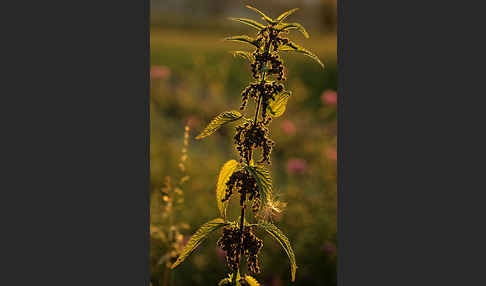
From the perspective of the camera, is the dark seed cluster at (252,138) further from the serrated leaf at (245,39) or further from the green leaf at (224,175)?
the serrated leaf at (245,39)

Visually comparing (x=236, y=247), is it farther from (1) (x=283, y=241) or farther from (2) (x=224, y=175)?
(2) (x=224, y=175)

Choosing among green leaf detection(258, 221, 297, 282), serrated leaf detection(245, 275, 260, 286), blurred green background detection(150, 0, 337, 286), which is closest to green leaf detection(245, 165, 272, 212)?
green leaf detection(258, 221, 297, 282)

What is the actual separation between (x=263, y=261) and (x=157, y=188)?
1.53 m

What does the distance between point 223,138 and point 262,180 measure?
4.80 m

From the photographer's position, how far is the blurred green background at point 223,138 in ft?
13.2

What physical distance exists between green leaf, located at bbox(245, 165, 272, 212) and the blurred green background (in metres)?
0.35

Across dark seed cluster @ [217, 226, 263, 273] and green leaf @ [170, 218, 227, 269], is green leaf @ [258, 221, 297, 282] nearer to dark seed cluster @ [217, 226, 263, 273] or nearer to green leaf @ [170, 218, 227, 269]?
dark seed cluster @ [217, 226, 263, 273]

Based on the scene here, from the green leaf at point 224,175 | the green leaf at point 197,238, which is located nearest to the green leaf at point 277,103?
the green leaf at point 224,175

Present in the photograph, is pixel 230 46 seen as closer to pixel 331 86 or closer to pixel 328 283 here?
pixel 331 86

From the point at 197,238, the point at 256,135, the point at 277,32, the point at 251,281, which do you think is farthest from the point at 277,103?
the point at 251,281

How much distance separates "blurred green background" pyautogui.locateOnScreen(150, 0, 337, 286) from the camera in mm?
4016

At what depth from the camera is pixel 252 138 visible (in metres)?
2.07

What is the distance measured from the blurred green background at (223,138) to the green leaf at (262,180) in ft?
1.16

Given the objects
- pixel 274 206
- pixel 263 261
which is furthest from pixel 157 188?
pixel 274 206
